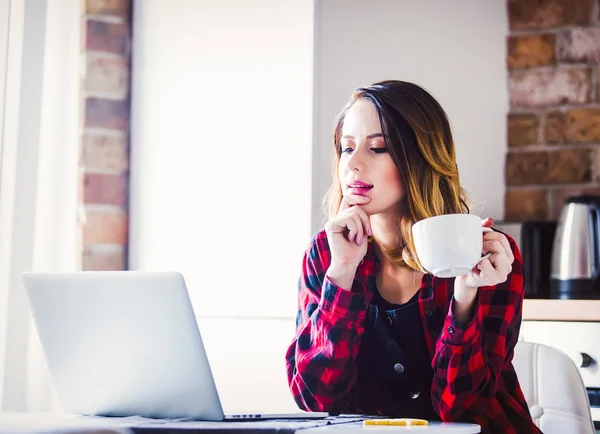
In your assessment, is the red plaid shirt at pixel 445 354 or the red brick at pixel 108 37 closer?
the red plaid shirt at pixel 445 354

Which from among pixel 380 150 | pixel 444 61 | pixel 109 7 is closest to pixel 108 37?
pixel 109 7

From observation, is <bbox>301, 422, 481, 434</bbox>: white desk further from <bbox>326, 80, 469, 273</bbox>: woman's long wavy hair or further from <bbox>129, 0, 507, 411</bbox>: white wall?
<bbox>129, 0, 507, 411</bbox>: white wall

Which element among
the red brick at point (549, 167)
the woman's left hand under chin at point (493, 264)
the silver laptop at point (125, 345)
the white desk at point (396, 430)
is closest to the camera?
the white desk at point (396, 430)

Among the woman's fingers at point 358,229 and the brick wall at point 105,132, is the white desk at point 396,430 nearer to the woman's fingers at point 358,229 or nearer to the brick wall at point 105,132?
the woman's fingers at point 358,229

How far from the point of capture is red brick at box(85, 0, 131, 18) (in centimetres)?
194

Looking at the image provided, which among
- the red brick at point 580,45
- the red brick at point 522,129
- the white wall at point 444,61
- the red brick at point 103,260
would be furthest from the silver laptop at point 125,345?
the red brick at point 580,45

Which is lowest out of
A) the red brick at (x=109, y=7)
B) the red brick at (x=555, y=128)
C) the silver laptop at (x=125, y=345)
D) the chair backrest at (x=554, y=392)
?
the chair backrest at (x=554, y=392)

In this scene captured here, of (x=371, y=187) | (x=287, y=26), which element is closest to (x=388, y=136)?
(x=371, y=187)

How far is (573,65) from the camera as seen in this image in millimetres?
2057

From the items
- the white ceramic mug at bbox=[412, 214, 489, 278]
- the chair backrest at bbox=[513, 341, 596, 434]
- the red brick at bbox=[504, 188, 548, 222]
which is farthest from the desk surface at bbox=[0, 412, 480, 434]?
the red brick at bbox=[504, 188, 548, 222]

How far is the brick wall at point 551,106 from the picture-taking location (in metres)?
2.04

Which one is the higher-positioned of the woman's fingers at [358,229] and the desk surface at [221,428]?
the woman's fingers at [358,229]

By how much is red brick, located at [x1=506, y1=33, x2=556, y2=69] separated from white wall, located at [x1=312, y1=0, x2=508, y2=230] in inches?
1.0

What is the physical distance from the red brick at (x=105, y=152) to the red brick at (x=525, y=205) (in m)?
0.98
